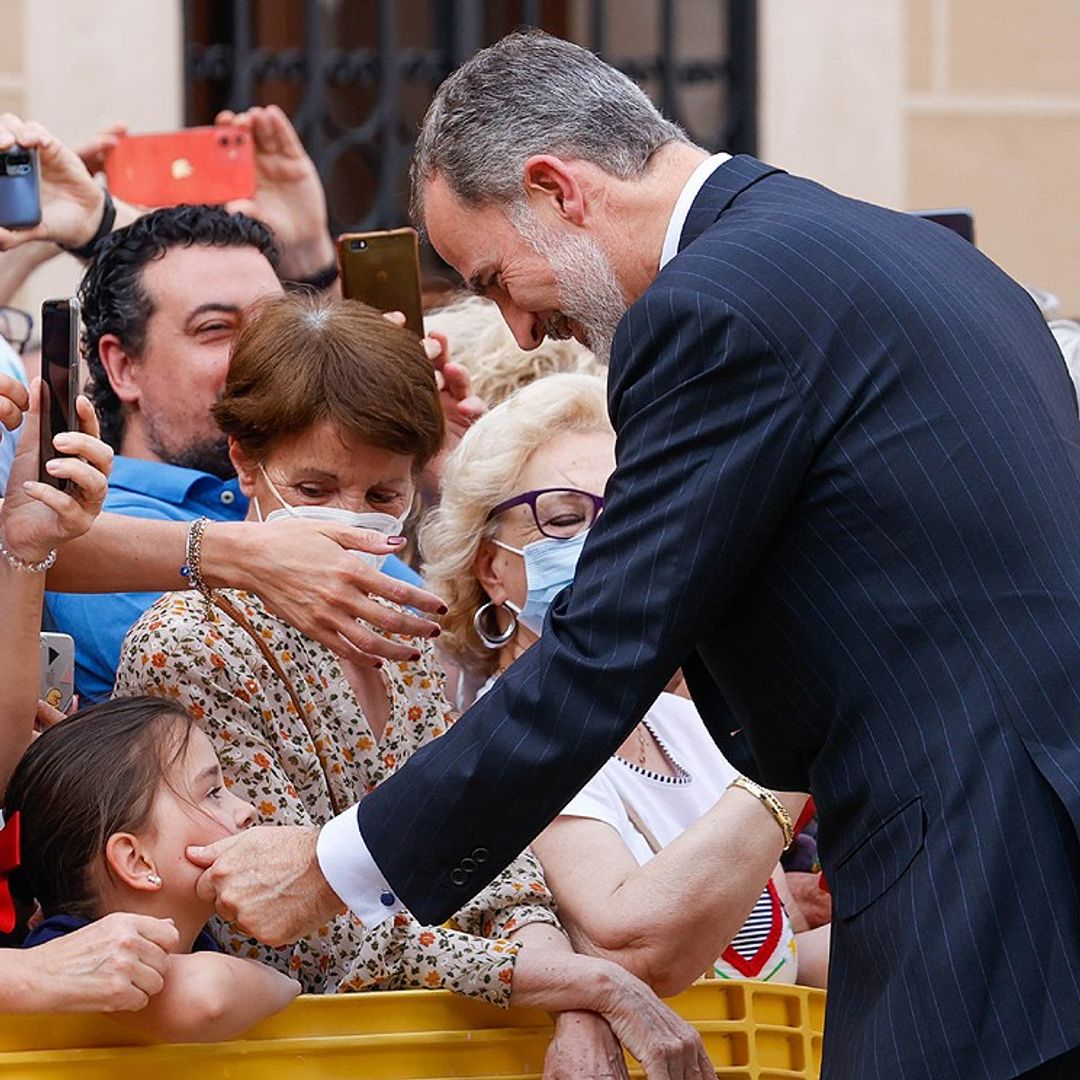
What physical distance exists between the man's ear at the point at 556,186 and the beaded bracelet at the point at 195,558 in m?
0.75

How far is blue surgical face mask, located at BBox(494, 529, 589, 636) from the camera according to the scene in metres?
3.53

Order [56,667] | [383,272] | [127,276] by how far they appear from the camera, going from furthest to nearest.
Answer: [127,276]
[383,272]
[56,667]

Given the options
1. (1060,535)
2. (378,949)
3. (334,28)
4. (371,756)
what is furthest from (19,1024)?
(334,28)

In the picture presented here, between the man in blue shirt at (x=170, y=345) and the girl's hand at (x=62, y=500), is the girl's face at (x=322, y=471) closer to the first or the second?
the girl's hand at (x=62, y=500)

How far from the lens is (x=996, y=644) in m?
2.35

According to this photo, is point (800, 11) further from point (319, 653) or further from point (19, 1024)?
point (19, 1024)

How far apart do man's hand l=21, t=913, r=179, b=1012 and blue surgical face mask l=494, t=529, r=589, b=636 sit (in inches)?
42.4

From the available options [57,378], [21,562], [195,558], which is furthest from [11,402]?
[195,558]

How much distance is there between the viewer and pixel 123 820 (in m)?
2.83

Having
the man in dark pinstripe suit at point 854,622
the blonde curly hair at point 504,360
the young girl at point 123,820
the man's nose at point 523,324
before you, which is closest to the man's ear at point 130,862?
the young girl at point 123,820

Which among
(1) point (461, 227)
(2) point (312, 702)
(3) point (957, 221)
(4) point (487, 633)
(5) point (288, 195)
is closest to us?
(1) point (461, 227)

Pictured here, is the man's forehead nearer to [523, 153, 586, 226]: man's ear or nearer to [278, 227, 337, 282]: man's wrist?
Answer: [523, 153, 586, 226]: man's ear

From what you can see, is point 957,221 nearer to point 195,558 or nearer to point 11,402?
point 195,558

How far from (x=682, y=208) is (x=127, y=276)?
1.70m
